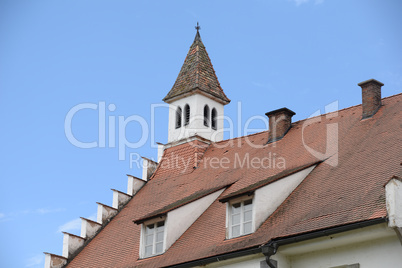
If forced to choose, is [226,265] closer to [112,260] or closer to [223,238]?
[223,238]

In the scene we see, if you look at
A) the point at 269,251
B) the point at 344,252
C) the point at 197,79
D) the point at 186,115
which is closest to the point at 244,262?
the point at 269,251

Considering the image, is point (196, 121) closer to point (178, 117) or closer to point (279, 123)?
point (178, 117)

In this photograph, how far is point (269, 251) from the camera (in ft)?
75.7

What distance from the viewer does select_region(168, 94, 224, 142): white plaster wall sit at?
37.4 m

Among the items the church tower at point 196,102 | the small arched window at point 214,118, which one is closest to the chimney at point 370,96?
the church tower at point 196,102

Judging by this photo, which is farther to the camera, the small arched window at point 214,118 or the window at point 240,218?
the small arched window at point 214,118

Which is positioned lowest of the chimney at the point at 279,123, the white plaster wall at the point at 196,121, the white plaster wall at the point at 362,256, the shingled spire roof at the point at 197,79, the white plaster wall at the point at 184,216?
the white plaster wall at the point at 362,256

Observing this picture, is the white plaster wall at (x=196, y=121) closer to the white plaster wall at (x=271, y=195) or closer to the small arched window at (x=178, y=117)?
the small arched window at (x=178, y=117)

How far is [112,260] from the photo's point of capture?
30094 millimetres

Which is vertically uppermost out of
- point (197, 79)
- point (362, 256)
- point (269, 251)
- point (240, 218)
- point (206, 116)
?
point (197, 79)

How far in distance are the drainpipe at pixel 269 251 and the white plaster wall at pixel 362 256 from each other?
89cm

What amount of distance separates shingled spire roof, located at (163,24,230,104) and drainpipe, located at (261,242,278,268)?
51.0ft

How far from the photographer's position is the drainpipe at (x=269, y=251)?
23.0 meters

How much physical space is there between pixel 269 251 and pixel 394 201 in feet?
13.4
